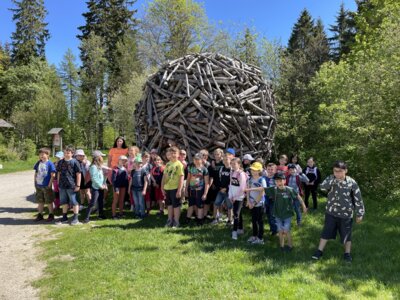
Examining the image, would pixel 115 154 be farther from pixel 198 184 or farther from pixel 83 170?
pixel 198 184

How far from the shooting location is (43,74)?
38.5 m

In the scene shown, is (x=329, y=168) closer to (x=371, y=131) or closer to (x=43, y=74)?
(x=371, y=131)

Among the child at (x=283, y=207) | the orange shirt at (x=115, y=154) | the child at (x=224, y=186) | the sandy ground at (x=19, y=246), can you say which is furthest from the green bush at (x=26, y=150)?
the child at (x=283, y=207)

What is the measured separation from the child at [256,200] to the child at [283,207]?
0.97ft

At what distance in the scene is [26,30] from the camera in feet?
134

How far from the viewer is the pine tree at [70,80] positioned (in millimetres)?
37938

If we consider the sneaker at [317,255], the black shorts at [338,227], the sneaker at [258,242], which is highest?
the black shorts at [338,227]

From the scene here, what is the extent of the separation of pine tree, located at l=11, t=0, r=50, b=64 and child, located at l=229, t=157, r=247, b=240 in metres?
40.3

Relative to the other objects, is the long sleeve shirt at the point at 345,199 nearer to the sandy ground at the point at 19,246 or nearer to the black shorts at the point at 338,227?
the black shorts at the point at 338,227

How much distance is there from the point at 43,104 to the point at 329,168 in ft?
91.5

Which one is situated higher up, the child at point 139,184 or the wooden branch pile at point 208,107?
the wooden branch pile at point 208,107

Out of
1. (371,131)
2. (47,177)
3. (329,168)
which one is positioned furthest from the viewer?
(329,168)

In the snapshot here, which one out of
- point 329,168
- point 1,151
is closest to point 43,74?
point 1,151

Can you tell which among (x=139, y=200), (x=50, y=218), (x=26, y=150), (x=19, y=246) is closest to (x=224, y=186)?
(x=139, y=200)
